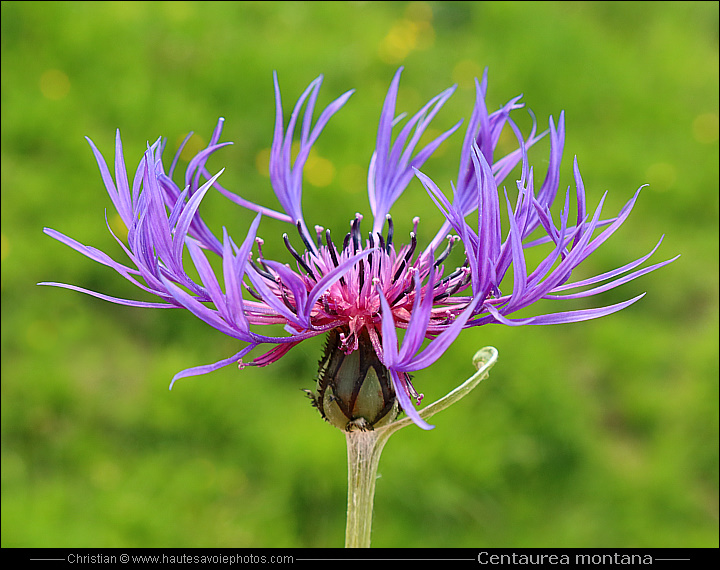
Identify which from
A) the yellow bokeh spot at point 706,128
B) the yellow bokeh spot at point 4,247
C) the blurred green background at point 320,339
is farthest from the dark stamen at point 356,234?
the yellow bokeh spot at point 706,128

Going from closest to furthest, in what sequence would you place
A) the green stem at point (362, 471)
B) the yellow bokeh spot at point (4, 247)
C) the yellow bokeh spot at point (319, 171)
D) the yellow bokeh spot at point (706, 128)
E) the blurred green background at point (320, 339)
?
the green stem at point (362, 471), the blurred green background at point (320, 339), the yellow bokeh spot at point (4, 247), the yellow bokeh spot at point (319, 171), the yellow bokeh spot at point (706, 128)

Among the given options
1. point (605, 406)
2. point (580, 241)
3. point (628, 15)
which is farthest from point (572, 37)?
point (580, 241)

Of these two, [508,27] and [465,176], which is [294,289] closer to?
[465,176]

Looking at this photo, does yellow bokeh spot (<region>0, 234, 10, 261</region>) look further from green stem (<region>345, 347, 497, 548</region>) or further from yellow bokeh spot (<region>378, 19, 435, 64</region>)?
green stem (<region>345, 347, 497, 548</region>)

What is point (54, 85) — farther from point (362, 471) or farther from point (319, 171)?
point (362, 471)

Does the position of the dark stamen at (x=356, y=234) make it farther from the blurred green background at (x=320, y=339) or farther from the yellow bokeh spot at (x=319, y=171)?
the yellow bokeh spot at (x=319, y=171)

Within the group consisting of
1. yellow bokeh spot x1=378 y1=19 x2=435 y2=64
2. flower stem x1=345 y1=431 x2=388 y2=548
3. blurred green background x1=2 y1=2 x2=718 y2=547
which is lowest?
flower stem x1=345 y1=431 x2=388 y2=548

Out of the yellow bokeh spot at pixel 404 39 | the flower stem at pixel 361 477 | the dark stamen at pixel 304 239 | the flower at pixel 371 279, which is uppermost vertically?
the yellow bokeh spot at pixel 404 39

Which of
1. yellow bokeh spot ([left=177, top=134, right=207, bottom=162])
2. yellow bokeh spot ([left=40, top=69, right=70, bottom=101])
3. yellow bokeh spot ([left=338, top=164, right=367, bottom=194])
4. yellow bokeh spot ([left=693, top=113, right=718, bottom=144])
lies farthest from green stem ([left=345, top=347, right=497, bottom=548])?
yellow bokeh spot ([left=693, top=113, right=718, bottom=144])
